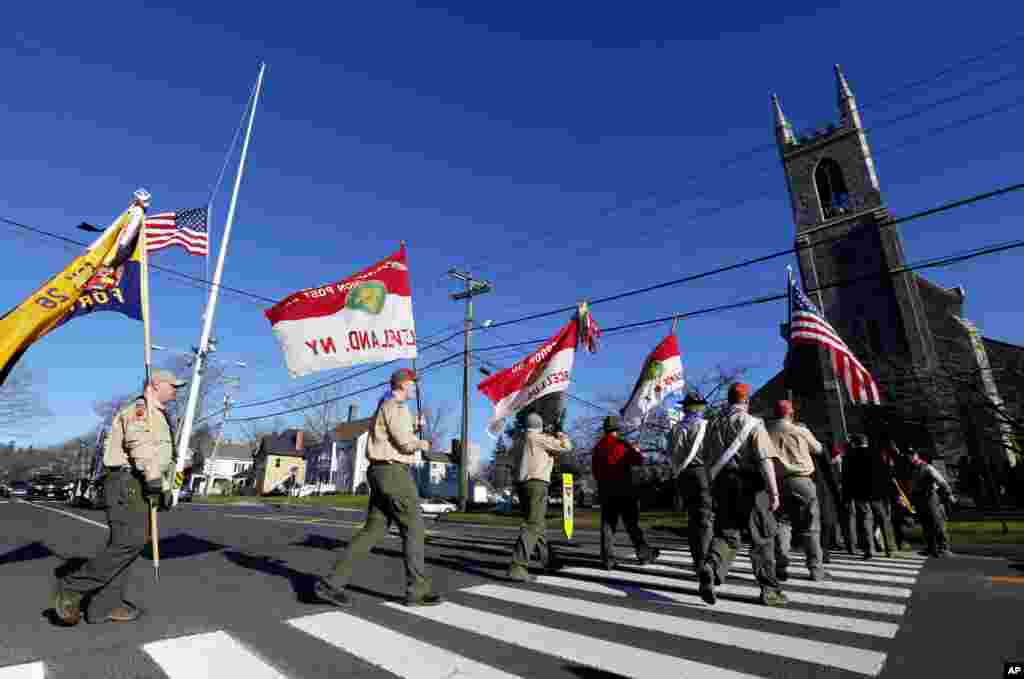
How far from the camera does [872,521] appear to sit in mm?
8328

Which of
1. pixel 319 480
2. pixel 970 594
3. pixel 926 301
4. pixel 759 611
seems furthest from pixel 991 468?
pixel 319 480

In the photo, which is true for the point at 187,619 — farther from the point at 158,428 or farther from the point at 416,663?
the point at 416,663

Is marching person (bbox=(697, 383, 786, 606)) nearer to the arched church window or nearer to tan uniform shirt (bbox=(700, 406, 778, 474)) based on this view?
tan uniform shirt (bbox=(700, 406, 778, 474))

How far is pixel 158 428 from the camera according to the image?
4.34 metres

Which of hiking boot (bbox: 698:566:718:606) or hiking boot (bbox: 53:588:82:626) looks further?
hiking boot (bbox: 698:566:718:606)

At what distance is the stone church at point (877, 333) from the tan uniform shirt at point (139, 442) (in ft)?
103

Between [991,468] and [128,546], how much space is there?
38333mm

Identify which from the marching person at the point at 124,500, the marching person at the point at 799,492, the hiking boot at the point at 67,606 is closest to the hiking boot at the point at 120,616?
the marching person at the point at 124,500

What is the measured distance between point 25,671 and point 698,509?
4962 millimetres

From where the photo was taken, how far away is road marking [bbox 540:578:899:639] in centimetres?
373

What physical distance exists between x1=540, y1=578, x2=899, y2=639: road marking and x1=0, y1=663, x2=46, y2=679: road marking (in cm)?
408

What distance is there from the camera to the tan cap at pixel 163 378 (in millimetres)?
4488

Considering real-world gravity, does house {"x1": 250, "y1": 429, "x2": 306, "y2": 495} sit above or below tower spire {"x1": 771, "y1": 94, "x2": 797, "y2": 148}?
below

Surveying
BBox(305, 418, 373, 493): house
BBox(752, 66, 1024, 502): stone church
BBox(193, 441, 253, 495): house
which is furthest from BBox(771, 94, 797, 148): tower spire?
BBox(193, 441, 253, 495): house
